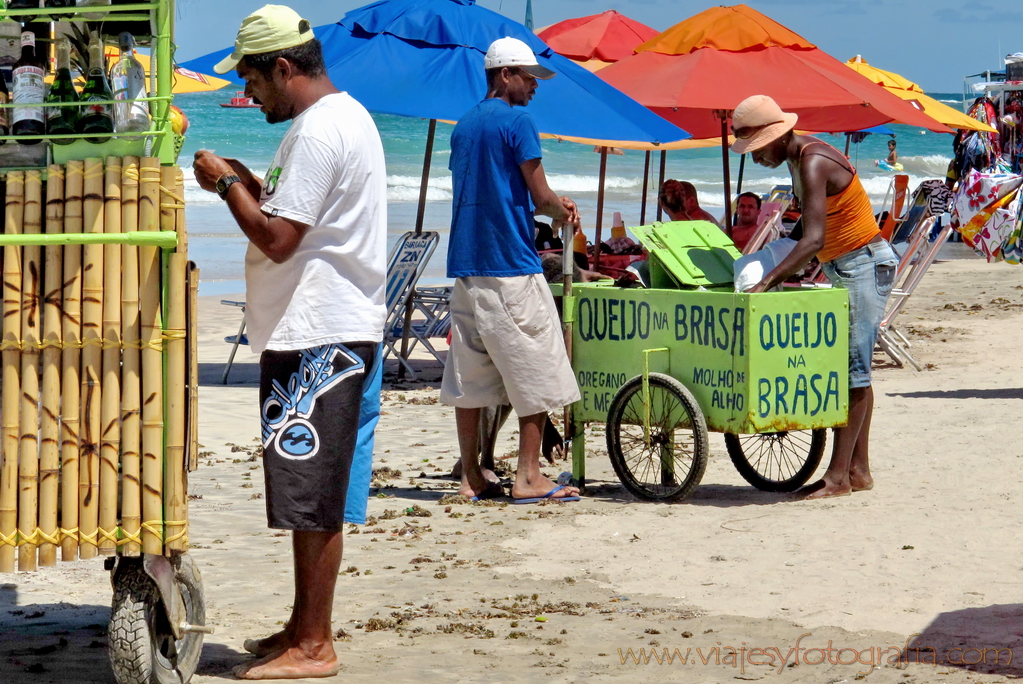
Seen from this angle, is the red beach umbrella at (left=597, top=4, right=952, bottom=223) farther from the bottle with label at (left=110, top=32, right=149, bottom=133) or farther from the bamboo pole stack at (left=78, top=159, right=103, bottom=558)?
the bamboo pole stack at (left=78, top=159, right=103, bottom=558)

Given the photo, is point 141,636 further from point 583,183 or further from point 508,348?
point 583,183

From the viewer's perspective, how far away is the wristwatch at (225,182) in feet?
10.6

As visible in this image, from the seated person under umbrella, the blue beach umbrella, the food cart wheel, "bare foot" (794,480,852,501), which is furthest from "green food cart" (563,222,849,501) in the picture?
the seated person under umbrella

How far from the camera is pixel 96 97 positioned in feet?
10.9

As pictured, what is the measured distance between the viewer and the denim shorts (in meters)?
5.62

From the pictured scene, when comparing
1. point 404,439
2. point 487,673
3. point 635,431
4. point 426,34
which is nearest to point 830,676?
point 487,673

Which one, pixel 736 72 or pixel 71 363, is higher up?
pixel 736 72

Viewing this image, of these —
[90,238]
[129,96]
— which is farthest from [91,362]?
[129,96]

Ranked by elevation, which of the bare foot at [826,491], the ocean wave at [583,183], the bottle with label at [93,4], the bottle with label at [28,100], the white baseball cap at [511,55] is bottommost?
the bare foot at [826,491]

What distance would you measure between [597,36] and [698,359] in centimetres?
750

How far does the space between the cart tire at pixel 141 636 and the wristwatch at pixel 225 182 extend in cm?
95

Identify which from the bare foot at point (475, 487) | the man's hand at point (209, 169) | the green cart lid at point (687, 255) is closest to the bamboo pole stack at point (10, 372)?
the man's hand at point (209, 169)

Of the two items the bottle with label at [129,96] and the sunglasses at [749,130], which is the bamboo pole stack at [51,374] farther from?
the sunglasses at [749,130]

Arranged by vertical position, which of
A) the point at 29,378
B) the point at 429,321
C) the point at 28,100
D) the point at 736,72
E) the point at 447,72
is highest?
the point at 736,72
